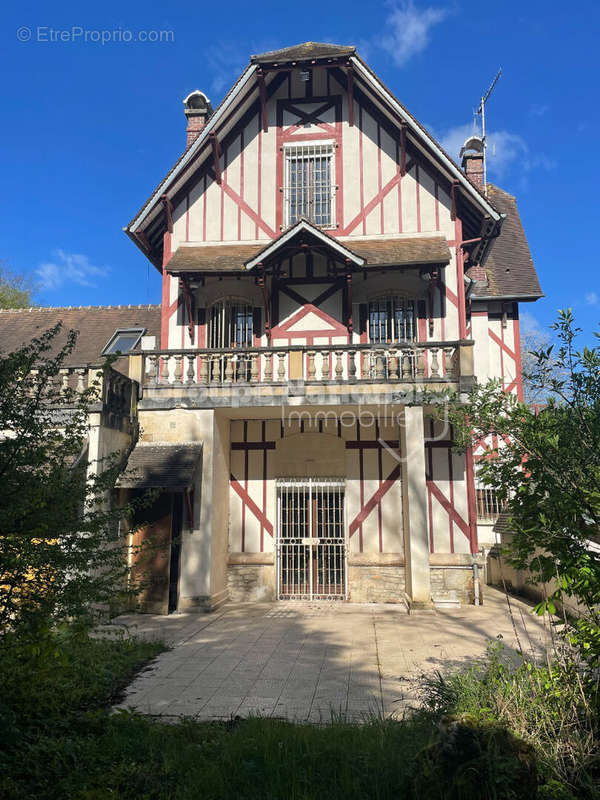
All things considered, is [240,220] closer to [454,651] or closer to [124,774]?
Result: [454,651]

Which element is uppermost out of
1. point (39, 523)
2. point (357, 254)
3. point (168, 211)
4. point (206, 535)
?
point (168, 211)

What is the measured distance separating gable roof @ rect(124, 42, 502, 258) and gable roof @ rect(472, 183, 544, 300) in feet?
12.8

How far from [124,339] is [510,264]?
409 inches

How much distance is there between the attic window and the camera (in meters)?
14.4

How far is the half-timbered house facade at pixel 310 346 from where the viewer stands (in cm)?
1042

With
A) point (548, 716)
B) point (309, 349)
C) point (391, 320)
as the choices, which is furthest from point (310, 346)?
point (548, 716)

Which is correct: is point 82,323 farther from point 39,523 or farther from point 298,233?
point 39,523

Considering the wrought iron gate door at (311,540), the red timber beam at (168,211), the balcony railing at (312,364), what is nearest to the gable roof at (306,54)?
the red timber beam at (168,211)

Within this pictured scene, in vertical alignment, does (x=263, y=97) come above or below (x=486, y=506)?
above

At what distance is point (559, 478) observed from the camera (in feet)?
11.8

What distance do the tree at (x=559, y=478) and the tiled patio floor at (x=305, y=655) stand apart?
2.13 m

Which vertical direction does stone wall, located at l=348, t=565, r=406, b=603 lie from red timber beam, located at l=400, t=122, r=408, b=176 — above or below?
below

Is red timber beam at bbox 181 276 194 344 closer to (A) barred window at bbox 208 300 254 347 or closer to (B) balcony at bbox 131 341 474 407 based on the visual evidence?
(A) barred window at bbox 208 300 254 347

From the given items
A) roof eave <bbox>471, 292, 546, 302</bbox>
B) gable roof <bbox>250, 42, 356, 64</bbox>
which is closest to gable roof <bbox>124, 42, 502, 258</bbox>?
gable roof <bbox>250, 42, 356, 64</bbox>
